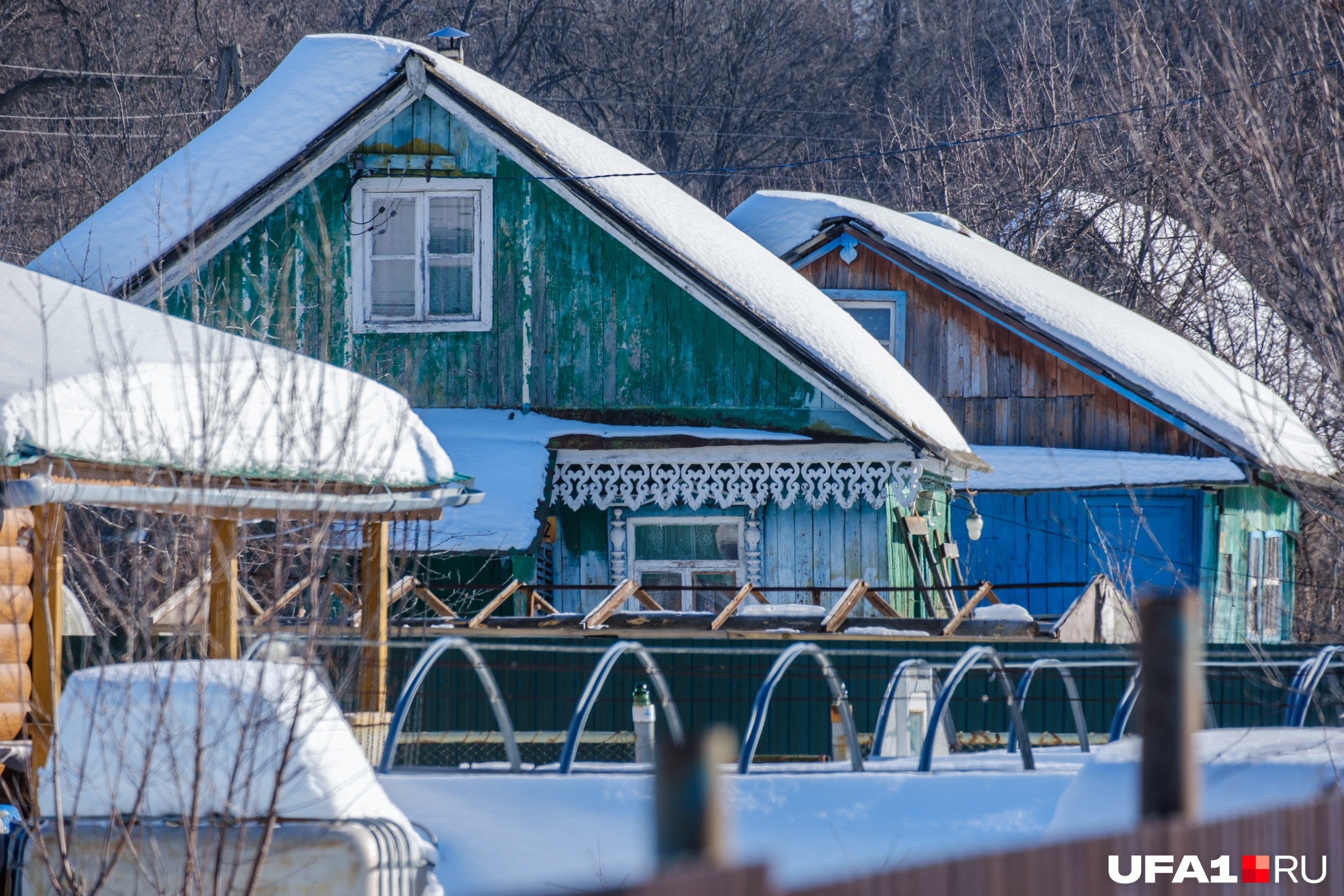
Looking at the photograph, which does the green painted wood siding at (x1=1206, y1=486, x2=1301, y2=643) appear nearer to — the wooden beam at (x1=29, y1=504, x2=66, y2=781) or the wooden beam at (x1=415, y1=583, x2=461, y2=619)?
the wooden beam at (x1=415, y1=583, x2=461, y2=619)

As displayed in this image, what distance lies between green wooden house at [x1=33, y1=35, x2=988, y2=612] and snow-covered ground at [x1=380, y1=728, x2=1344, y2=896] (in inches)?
276

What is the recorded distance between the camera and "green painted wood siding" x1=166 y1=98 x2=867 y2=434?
1399 cm

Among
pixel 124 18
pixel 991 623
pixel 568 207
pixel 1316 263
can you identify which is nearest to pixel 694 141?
pixel 124 18

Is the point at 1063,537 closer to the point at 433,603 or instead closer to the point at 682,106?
the point at 433,603

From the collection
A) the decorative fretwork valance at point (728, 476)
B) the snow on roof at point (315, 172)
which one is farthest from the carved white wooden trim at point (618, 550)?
the snow on roof at point (315, 172)

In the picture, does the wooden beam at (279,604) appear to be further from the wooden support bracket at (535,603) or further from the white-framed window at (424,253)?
the white-framed window at (424,253)

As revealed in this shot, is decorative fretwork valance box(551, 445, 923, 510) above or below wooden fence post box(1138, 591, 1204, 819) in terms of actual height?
above

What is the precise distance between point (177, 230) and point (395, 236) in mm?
2049

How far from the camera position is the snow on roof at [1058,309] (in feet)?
61.7

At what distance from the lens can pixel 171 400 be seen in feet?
19.7

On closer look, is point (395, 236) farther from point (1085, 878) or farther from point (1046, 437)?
point (1085, 878)

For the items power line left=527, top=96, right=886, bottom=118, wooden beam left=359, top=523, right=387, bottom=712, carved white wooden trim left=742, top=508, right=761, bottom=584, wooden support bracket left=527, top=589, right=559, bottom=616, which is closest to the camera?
wooden beam left=359, top=523, right=387, bottom=712

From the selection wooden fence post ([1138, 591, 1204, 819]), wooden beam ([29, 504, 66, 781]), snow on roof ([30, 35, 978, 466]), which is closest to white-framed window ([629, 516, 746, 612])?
snow on roof ([30, 35, 978, 466])

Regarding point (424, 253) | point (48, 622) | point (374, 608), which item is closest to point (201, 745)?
point (48, 622)
